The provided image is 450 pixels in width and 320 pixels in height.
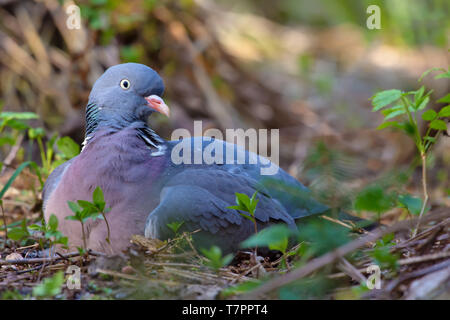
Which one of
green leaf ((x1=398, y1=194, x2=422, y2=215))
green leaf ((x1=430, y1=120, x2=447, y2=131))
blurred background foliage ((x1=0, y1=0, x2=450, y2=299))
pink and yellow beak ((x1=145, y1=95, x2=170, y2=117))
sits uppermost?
blurred background foliage ((x1=0, y1=0, x2=450, y2=299))

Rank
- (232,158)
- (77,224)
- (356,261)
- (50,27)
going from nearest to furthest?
(356,261) → (77,224) → (232,158) → (50,27)

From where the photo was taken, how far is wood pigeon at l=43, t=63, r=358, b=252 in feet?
9.61

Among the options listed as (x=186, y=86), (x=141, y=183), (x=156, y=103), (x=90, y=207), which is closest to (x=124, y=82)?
(x=156, y=103)

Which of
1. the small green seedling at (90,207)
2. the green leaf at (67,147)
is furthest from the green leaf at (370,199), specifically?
the green leaf at (67,147)

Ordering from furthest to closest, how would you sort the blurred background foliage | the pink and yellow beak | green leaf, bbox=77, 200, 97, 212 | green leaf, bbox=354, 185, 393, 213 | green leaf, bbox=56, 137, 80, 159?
the blurred background foliage < green leaf, bbox=56, 137, 80, 159 < the pink and yellow beak < green leaf, bbox=77, 200, 97, 212 < green leaf, bbox=354, 185, 393, 213

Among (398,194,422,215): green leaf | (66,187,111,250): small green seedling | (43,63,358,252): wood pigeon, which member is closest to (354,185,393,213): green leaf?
(398,194,422,215): green leaf

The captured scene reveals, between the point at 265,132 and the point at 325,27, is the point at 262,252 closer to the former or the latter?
the point at 265,132

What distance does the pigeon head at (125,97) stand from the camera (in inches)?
132

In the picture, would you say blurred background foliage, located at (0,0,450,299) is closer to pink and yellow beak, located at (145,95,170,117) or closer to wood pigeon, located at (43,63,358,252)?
wood pigeon, located at (43,63,358,252)

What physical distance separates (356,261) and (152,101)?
1624mm

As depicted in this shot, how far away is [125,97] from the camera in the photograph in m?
3.37

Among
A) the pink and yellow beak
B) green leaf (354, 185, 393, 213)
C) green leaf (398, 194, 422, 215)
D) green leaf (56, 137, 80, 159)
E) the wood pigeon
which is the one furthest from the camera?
green leaf (56, 137, 80, 159)
